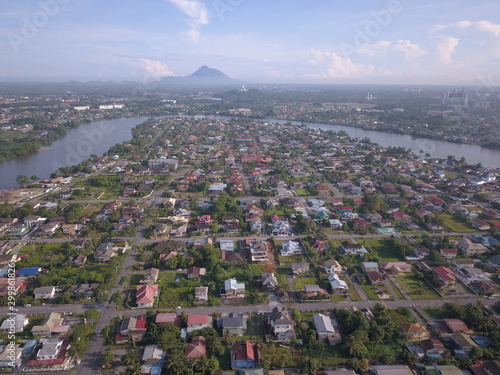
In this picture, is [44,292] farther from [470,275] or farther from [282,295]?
[470,275]

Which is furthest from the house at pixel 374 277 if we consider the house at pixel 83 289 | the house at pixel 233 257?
the house at pixel 83 289

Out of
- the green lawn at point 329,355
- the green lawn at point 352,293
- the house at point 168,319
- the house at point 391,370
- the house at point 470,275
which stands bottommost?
the green lawn at point 352,293

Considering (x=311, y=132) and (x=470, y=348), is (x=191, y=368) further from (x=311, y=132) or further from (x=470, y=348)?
(x=311, y=132)

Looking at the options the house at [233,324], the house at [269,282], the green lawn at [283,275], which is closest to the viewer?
the house at [233,324]

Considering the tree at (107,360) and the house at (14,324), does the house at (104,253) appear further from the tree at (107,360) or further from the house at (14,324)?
the tree at (107,360)

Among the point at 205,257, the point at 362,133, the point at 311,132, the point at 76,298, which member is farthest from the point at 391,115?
the point at 76,298

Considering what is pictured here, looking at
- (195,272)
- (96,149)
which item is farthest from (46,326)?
(96,149)
